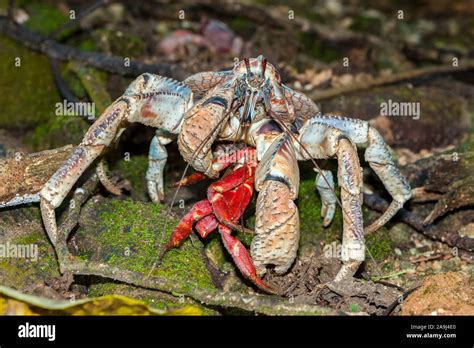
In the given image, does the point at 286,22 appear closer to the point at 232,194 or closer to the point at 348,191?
the point at 232,194

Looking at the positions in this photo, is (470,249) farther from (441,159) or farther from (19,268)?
(19,268)

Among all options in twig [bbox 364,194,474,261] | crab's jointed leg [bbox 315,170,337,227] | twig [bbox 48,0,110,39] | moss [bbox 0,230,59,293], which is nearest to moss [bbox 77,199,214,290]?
moss [bbox 0,230,59,293]

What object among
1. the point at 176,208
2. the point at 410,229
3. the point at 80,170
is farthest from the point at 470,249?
the point at 80,170

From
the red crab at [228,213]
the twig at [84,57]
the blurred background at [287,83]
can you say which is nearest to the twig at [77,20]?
the blurred background at [287,83]

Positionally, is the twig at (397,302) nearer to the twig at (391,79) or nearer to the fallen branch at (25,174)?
the fallen branch at (25,174)

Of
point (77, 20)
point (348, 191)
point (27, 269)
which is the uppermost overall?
point (77, 20)

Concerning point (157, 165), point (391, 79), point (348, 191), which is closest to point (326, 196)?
point (348, 191)
